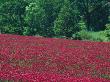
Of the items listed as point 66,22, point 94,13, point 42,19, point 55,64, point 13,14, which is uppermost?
point 13,14

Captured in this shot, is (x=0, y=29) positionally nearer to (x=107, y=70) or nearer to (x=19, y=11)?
(x=19, y=11)

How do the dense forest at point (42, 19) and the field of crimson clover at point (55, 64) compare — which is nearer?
the field of crimson clover at point (55, 64)

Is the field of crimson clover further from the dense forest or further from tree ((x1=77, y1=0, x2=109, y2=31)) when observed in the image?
tree ((x1=77, y1=0, x2=109, y2=31))

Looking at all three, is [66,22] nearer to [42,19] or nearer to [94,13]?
[42,19]

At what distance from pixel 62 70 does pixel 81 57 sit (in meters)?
4.47

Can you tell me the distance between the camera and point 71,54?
21953 millimetres

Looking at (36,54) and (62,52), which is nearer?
(36,54)

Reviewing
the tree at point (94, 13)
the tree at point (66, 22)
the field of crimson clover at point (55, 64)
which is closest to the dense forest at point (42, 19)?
the tree at point (66, 22)

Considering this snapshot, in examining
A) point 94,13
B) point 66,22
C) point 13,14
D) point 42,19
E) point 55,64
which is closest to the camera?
point 55,64

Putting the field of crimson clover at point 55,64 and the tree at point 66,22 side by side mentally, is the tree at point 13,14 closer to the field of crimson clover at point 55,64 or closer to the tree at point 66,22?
the tree at point 66,22

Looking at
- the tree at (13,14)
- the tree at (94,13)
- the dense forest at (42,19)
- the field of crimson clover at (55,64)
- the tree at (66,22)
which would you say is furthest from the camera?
the tree at (94,13)

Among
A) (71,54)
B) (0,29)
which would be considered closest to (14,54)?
(71,54)

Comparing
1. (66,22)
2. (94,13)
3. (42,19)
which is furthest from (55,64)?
(94,13)

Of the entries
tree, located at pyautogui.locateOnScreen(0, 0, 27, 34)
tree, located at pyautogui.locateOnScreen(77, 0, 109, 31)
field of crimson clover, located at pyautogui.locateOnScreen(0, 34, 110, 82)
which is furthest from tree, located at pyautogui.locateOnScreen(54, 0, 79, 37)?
tree, located at pyautogui.locateOnScreen(77, 0, 109, 31)
